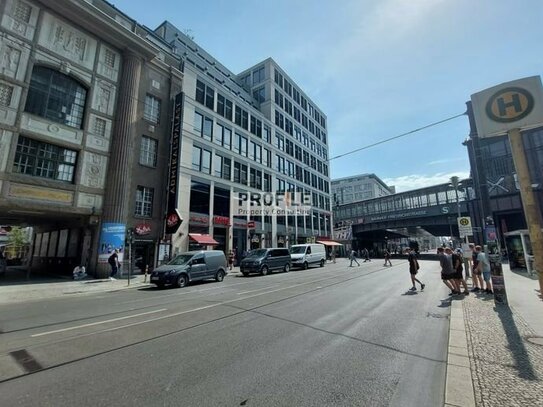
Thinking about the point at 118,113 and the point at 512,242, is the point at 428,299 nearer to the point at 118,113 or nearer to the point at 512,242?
the point at 512,242

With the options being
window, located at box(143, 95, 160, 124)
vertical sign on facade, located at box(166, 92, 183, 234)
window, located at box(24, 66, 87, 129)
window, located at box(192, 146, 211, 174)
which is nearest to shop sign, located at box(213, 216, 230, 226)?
window, located at box(192, 146, 211, 174)

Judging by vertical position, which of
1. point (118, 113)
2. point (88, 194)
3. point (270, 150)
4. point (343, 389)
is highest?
point (270, 150)

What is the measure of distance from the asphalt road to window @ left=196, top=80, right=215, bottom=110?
85.1 ft

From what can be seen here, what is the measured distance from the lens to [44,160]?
18.7 meters

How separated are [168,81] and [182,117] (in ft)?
14.2

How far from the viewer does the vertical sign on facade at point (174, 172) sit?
23.8m

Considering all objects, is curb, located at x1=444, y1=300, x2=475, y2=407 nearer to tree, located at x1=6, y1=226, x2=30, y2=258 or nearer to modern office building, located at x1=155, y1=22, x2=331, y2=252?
modern office building, located at x1=155, y1=22, x2=331, y2=252

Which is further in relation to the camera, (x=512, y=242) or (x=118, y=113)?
(x=118, y=113)

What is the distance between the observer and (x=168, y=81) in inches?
1077

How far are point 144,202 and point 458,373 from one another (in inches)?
943

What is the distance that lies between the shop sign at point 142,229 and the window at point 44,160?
5564mm

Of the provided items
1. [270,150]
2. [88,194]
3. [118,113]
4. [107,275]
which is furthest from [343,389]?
[270,150]

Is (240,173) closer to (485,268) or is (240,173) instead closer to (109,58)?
(109,58)

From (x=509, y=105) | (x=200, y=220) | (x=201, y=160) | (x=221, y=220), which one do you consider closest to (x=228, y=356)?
(x=509, y=105)
